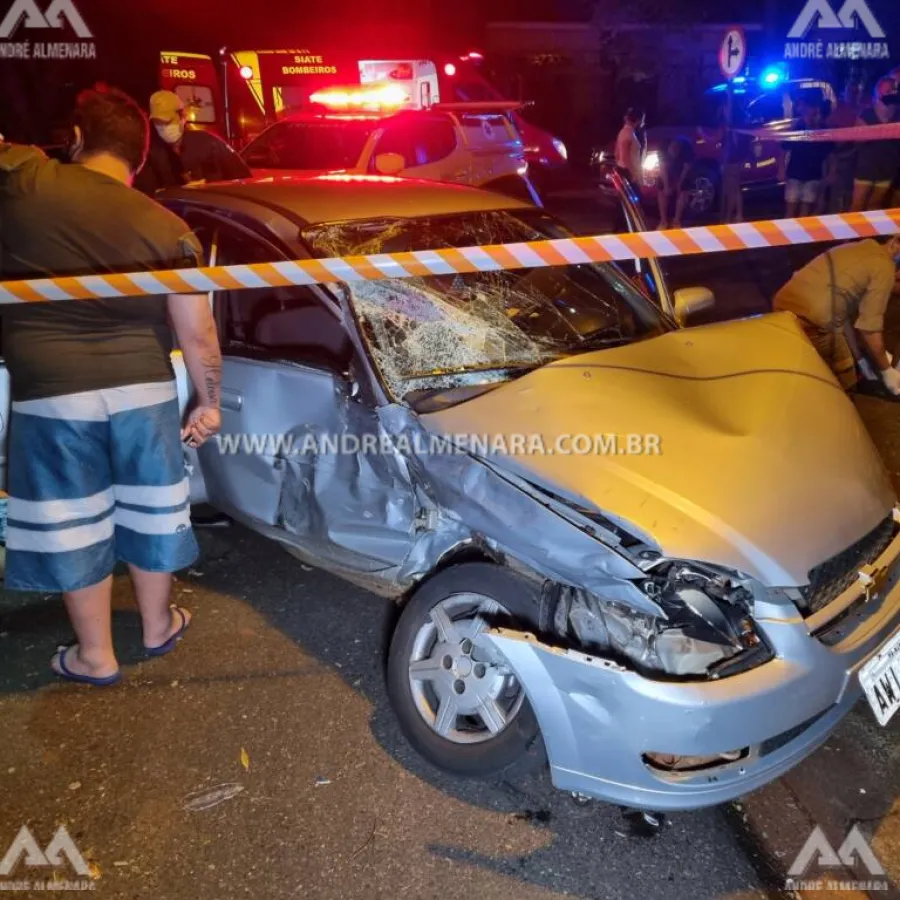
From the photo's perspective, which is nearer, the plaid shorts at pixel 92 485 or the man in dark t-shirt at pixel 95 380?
the man in dark t-shirt at pixel 95 380

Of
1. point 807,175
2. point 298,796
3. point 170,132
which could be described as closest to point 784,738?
point 298,796

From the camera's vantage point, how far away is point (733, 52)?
9289 mm

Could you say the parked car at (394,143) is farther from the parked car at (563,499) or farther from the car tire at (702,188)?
the parked car at (563,499)

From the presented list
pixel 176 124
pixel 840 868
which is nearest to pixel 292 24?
pixel 176 124

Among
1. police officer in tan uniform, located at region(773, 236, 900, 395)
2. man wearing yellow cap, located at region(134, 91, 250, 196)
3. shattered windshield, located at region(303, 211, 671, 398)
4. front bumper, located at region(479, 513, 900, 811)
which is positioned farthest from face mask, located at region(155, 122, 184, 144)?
front bumper, located at region(479, 513, 900, 811)

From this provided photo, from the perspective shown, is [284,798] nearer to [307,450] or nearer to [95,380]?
[307,450]

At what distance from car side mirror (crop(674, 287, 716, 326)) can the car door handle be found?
1.94 m

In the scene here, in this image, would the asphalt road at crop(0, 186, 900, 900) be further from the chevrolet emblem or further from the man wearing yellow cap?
the man wearing yellow cap

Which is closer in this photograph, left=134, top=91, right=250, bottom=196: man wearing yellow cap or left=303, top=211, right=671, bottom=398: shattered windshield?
left=303, top=211, right=671, bottom=398: shattered windshield

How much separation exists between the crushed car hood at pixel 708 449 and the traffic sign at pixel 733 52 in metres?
7.40

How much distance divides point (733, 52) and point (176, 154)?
20.1 ft

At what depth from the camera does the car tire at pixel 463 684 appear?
2580mm

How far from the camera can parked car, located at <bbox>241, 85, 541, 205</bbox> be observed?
9953 millimetres

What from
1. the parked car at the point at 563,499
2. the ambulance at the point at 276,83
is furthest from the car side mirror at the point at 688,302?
the ambulance at the point at 276,83
